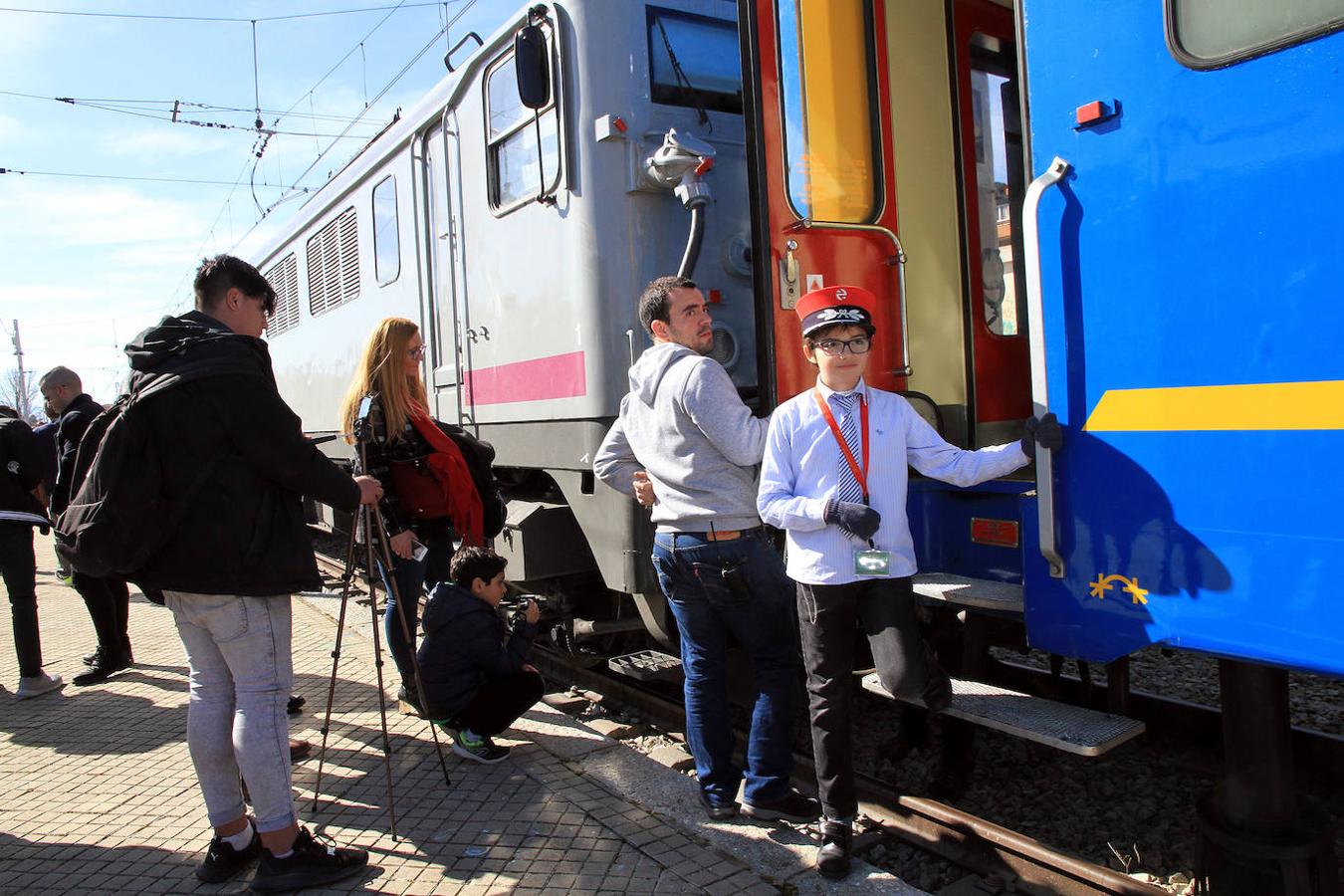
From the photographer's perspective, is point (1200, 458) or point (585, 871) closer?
point (1200, 458)

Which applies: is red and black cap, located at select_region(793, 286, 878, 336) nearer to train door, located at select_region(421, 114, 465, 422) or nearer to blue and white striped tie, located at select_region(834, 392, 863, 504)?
blue and white striped tie, located at select_region(834, 392, 863, 504)

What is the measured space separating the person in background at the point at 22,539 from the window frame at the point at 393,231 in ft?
7.86

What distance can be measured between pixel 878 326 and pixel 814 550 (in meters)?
1.26

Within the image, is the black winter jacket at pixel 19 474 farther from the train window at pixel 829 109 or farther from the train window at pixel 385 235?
the train window at pixel 829 109

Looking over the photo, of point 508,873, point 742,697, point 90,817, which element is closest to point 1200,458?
point 508,873

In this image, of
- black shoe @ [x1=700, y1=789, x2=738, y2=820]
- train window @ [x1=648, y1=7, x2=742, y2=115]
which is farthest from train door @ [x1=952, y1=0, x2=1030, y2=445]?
black shoe @ [x1=700, y1=789, x2=738, y2=820]

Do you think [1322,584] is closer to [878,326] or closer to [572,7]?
[878,326]

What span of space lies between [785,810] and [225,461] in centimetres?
216

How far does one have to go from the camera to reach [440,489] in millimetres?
4273

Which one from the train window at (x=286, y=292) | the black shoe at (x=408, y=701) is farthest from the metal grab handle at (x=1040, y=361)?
the train window at (x=286, y=292)

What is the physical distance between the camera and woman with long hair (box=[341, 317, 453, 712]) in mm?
4113

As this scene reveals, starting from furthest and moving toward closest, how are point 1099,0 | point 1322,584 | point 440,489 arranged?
point 440,489 < point 1099,0 < point 1322,584

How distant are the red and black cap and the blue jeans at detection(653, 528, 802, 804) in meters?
0.80

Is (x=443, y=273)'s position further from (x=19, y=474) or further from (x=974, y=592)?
(x=974, y=592)
